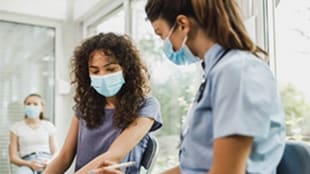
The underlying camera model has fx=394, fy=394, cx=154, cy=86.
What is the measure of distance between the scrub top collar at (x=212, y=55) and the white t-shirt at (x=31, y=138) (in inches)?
96.6

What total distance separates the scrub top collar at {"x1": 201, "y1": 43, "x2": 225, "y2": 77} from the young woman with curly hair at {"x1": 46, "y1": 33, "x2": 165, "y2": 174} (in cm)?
62

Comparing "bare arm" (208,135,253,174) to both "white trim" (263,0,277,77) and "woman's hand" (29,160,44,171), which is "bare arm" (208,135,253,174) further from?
"woman's hand" (29,160,44,171)

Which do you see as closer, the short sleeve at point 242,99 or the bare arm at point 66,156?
the short sleeve at point 242,99

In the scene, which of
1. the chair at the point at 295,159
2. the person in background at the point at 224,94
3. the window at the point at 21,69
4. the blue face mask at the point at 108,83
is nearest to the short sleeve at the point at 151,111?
the blue face mask at the point at 108,83

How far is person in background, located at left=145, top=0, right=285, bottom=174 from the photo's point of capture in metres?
0.78

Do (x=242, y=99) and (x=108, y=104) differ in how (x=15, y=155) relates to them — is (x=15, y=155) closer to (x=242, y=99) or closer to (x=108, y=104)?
(x=108, y=104)

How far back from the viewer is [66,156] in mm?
1648

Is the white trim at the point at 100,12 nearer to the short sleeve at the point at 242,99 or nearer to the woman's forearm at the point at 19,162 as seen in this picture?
the woman's forearm at the point at 19,162

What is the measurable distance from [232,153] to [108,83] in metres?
0.91

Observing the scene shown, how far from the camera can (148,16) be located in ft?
3.42

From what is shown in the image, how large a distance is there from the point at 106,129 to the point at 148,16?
67cm

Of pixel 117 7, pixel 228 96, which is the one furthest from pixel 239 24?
pixel 117 7

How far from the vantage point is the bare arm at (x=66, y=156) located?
5.34 ft

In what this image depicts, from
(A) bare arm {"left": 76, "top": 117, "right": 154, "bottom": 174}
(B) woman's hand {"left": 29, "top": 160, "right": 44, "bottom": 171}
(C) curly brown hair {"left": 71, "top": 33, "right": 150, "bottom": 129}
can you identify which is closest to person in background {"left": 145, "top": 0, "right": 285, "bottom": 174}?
(A) bare arm {"left": 76, "top": 117, "right": 154, "bottom": 174}
